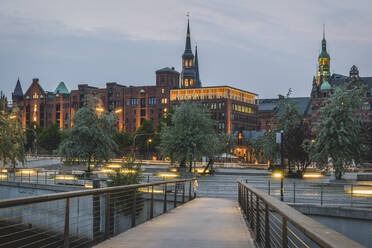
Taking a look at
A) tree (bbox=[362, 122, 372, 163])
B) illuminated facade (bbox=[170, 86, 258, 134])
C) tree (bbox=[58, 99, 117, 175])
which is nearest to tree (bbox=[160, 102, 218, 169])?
tree (bbox=[58, 99, 117, 175])

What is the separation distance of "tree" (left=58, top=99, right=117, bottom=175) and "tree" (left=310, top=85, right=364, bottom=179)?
58.6 feet

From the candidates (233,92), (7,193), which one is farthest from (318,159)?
(233,92)

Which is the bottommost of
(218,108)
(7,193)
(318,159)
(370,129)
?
(7,193)

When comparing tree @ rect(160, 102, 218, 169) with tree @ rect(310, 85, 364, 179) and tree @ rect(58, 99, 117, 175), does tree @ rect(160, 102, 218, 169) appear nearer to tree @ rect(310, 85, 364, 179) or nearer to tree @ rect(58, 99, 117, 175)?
tree @ rect(58, 99, 117, 175)

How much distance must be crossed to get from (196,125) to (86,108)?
44.5ft

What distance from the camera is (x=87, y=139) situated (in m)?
39.0

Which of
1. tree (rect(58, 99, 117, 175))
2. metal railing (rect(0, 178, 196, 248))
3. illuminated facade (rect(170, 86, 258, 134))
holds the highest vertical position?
illuminated facade (rect(170, 86, 258, 134))

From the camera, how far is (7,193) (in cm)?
3662

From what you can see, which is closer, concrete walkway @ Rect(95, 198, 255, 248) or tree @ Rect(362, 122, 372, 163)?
concrete walkway @ Rect(95, 198, 255, 248)

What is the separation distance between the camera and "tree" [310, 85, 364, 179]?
3447cm

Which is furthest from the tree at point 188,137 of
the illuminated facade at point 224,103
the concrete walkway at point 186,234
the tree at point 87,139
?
the illuminated facade at point 224,103

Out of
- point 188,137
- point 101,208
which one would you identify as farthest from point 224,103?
point 101,208

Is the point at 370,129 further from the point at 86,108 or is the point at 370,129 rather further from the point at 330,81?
the point at 330,81

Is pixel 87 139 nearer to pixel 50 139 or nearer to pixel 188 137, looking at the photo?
pixel 188 137
